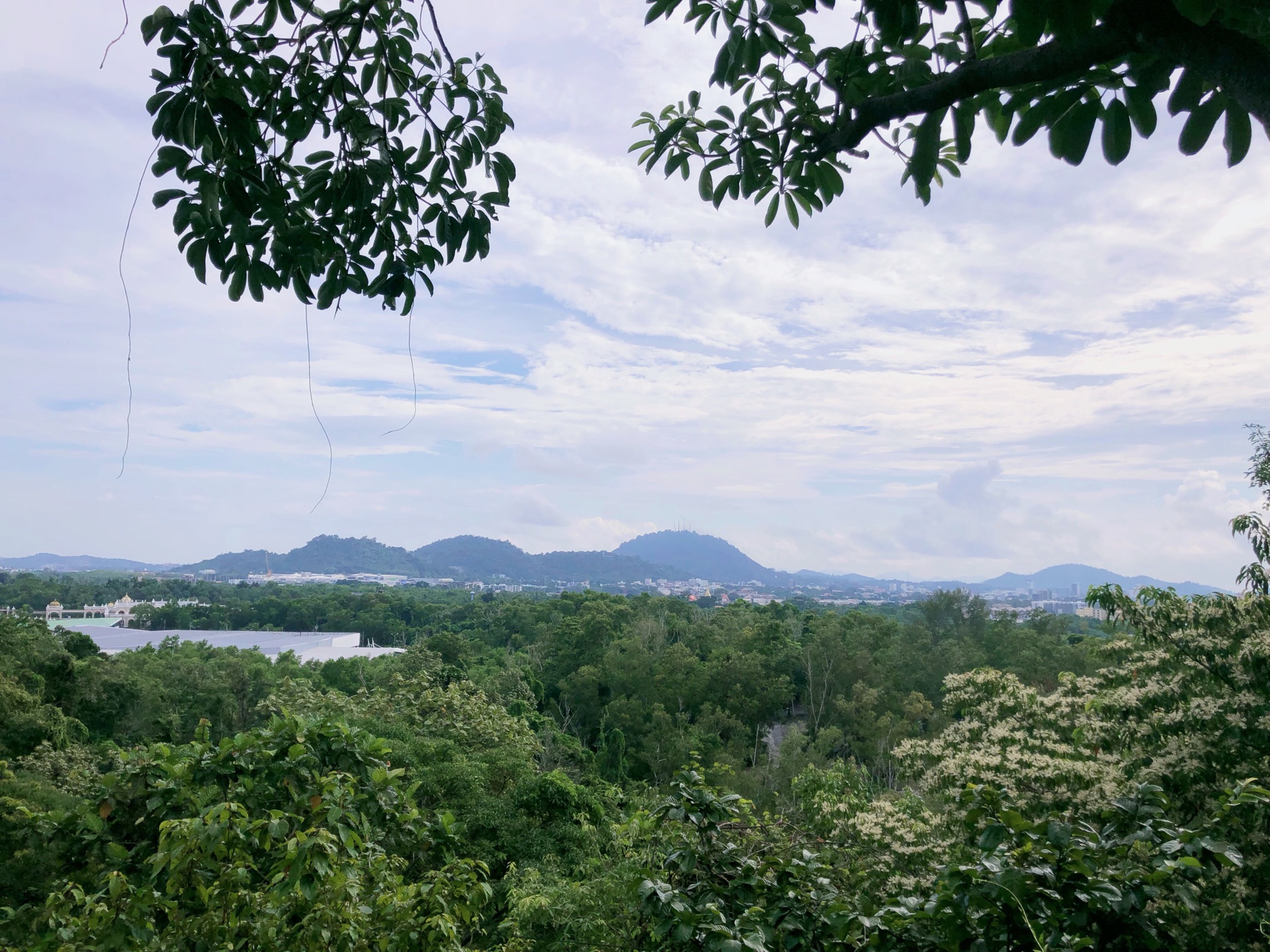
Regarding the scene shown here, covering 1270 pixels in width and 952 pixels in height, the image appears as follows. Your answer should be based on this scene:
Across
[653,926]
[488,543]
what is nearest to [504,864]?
[653,926]

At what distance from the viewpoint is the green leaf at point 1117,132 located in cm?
93

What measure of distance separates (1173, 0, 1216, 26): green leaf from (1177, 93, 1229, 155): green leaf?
25cm

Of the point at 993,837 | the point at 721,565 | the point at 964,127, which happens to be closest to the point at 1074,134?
the point at 964,127

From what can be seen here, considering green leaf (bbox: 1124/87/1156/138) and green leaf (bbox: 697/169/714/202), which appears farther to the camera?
green leaf (bbox: 697/169/714/202)

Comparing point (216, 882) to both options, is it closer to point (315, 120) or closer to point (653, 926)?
point (653, 926)

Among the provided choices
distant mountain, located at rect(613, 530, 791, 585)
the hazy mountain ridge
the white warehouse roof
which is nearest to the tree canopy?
the white warehouse roof

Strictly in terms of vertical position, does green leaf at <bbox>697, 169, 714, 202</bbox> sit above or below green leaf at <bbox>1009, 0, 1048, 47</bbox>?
above

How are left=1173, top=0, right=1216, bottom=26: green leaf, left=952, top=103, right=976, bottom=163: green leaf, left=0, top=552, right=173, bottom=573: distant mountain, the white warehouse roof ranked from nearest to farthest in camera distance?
A: left=1173, top=0, right=1216, bottom=26: green leaf
left=952, top=103, right=976, bottom=163: green leaf
the white warehouse roof
left=0, top=552, right=173, bottom=573: distant mountain

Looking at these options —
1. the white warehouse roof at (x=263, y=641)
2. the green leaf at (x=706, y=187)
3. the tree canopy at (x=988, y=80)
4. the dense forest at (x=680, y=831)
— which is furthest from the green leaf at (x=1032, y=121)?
the white warehouse roof at (x=263, y=641)

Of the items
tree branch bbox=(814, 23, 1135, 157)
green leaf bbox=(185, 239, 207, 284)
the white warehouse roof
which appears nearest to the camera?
tree branch bbox=(814, 23, 1135, 157)

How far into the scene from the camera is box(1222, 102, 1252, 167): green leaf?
88 cm

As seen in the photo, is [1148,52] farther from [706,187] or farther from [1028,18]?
[706,187]

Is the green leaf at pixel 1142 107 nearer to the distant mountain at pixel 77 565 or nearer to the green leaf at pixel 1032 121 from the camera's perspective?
the green leaf at pixel 1032 121

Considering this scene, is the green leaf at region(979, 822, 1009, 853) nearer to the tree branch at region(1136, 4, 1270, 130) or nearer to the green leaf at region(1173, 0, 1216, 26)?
the tree branch at region(1136, 4, 1270, 130)
